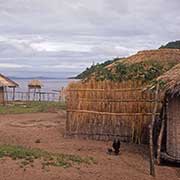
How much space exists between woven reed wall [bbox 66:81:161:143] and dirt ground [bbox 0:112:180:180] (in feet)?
1.58

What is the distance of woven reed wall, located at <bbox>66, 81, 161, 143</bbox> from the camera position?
1384 centimetres

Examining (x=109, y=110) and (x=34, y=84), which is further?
(x=34, y=84)

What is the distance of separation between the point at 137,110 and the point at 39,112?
11287mm

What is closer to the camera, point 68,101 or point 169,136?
point 169,136

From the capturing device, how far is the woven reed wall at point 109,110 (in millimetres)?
13836

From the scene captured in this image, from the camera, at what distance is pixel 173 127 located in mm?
11062

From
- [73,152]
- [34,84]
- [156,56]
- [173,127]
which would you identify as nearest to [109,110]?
[73,152]

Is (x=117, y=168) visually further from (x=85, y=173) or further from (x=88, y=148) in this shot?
(x=88, y=148)

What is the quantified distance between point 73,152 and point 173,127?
105 inches

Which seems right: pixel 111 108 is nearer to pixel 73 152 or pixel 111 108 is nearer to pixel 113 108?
pixel 113 108

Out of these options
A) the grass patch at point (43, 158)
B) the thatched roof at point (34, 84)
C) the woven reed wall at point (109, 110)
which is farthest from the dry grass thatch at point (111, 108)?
the thatched roof at point (34, 84)

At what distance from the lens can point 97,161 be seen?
1059 centimetres

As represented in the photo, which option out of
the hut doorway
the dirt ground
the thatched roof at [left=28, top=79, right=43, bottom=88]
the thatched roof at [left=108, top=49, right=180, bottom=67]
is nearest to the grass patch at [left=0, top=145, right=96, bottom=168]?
the dirt ground

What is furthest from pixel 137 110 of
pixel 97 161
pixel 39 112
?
pixel 39 112
